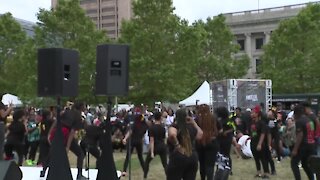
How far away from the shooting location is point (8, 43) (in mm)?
43594

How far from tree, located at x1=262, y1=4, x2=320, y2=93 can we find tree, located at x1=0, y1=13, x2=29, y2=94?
66.3 feet

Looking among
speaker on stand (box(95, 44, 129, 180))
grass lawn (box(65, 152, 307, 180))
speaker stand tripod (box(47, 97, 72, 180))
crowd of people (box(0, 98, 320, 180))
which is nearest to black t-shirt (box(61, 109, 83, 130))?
crowd of people (box(0, 98, 320, 180))

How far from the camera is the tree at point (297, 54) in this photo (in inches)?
1690

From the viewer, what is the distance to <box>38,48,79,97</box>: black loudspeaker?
8.96 metres

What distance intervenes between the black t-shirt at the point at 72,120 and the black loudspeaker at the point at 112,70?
128 centimetres

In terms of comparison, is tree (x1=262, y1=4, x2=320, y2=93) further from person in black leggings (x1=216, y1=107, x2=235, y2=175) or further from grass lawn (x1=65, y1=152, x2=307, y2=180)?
person in black leggings (x1=216, y1=107, x2=235, y2=175)

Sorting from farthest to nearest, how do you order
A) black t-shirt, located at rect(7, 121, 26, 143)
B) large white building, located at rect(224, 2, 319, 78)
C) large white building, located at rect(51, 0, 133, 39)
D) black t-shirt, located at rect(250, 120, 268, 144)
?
large white building, located at rect(51, 0, 133, 39)
large white building, located at rect(224, 2, 319, 78)
black t-shirt, located at rect(7, 121, 26, 143)
black t-shirt, located at rect(250, 120, 268, 144)

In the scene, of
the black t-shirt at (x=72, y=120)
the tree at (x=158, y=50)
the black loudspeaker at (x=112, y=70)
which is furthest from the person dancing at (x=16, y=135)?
the tree at (x=158, y=50)

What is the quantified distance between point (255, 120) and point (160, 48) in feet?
82.2

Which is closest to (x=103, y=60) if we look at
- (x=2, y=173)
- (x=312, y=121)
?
(x=2, y=173)

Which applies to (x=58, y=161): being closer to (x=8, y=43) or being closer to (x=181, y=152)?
(x=181, y=152)

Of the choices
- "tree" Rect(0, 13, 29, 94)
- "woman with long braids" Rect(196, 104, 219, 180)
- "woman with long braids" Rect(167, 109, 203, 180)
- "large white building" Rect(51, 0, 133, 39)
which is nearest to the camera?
"woman with long braids" Rect(167, 109, 203, 180)

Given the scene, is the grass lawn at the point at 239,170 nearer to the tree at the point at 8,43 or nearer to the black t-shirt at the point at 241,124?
the black t-shirt at the point at 241,124

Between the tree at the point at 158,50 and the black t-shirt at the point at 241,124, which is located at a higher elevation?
the tree at the point at 158,50
